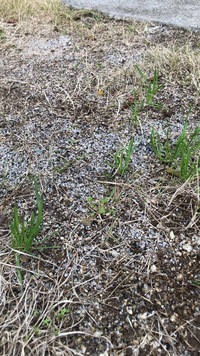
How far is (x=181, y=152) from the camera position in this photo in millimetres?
→ 1487

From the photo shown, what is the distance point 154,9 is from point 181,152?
1.79 metres

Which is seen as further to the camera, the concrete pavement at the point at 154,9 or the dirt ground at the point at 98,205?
the concrete pavement at the point at 154,9

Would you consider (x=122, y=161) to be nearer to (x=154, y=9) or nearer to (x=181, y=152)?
(x=181, y=152)

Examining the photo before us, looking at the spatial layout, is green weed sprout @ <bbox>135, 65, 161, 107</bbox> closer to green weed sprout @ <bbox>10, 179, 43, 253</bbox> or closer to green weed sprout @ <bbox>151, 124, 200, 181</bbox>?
green weed sprout @ <bbox>151, 124, 200, 181</bbox>

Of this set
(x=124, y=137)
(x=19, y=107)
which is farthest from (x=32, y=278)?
(x=19, y=107)

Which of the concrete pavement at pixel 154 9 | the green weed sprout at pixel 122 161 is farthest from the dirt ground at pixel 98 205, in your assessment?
the concrete pavement at pixel 154 9

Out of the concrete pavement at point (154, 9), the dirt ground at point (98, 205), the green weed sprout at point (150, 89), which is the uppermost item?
the concrete pavement at point (154, 9)

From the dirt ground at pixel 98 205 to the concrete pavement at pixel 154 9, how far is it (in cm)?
38

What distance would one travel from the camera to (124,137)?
5.62 feet

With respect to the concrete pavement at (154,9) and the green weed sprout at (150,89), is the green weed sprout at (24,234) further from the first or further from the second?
the concrete pavement at (154,9)

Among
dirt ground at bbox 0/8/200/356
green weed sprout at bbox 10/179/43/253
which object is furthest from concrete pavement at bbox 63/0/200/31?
green weed sprout at bbox 10/179/43/253

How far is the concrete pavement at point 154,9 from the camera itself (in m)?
2.63

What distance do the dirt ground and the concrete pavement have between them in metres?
0.38

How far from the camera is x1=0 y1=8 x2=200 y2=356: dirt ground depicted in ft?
3.51
